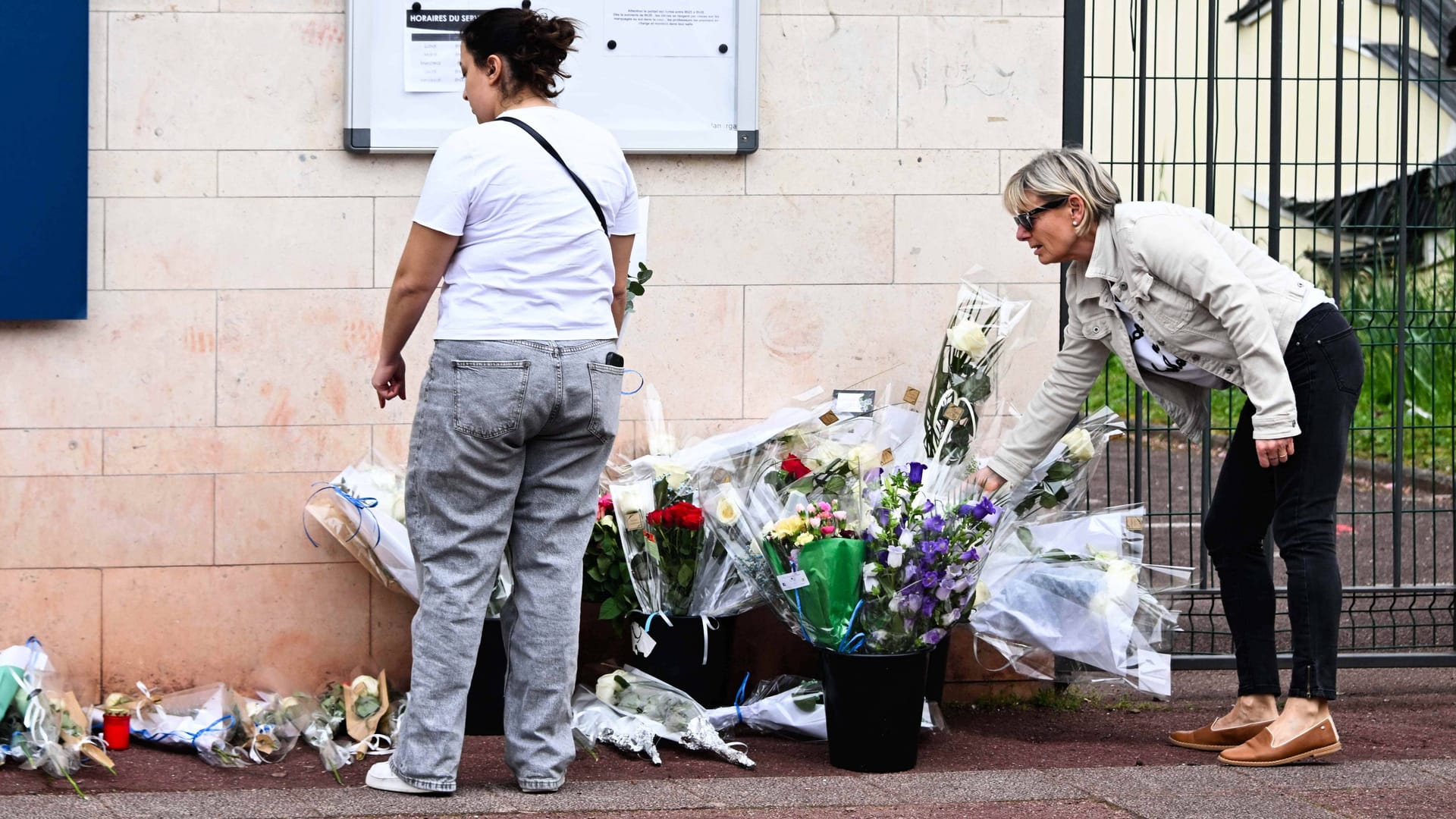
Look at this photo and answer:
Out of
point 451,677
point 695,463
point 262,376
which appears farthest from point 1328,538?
point 262,376

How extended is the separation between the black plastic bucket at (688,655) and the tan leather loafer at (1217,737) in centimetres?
120

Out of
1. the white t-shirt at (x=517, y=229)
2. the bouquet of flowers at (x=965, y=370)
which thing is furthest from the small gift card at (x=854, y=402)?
the white t-shirt at (x=517, y=229)

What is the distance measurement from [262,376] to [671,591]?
130 centimetres

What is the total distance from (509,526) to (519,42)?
1.03 m

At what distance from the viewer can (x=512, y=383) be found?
3283 mm

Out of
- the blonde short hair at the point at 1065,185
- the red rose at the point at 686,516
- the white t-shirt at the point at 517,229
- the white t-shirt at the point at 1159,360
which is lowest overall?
the red rose at the point at 686,516

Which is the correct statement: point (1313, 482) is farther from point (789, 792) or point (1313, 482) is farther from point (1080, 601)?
point (789, 792)

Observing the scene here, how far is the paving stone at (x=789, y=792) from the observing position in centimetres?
345

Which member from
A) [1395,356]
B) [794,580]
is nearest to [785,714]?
[794,580]

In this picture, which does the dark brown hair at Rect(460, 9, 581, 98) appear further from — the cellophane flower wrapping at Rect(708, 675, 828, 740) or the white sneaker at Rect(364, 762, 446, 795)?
the cellophane flower wrapping at Rect(708, 675, 828, 740)

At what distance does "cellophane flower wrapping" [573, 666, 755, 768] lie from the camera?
3.89 m

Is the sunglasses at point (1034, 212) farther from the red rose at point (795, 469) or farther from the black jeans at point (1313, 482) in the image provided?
the red rose at point (795, 469)

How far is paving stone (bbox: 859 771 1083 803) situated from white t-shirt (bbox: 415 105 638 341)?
48.5 inches

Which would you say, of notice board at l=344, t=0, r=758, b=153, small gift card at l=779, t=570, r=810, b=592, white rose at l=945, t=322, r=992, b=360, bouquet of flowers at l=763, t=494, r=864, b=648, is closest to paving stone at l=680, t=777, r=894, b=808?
bouquet of flowers at l=763, t=494, r=864, b=648
